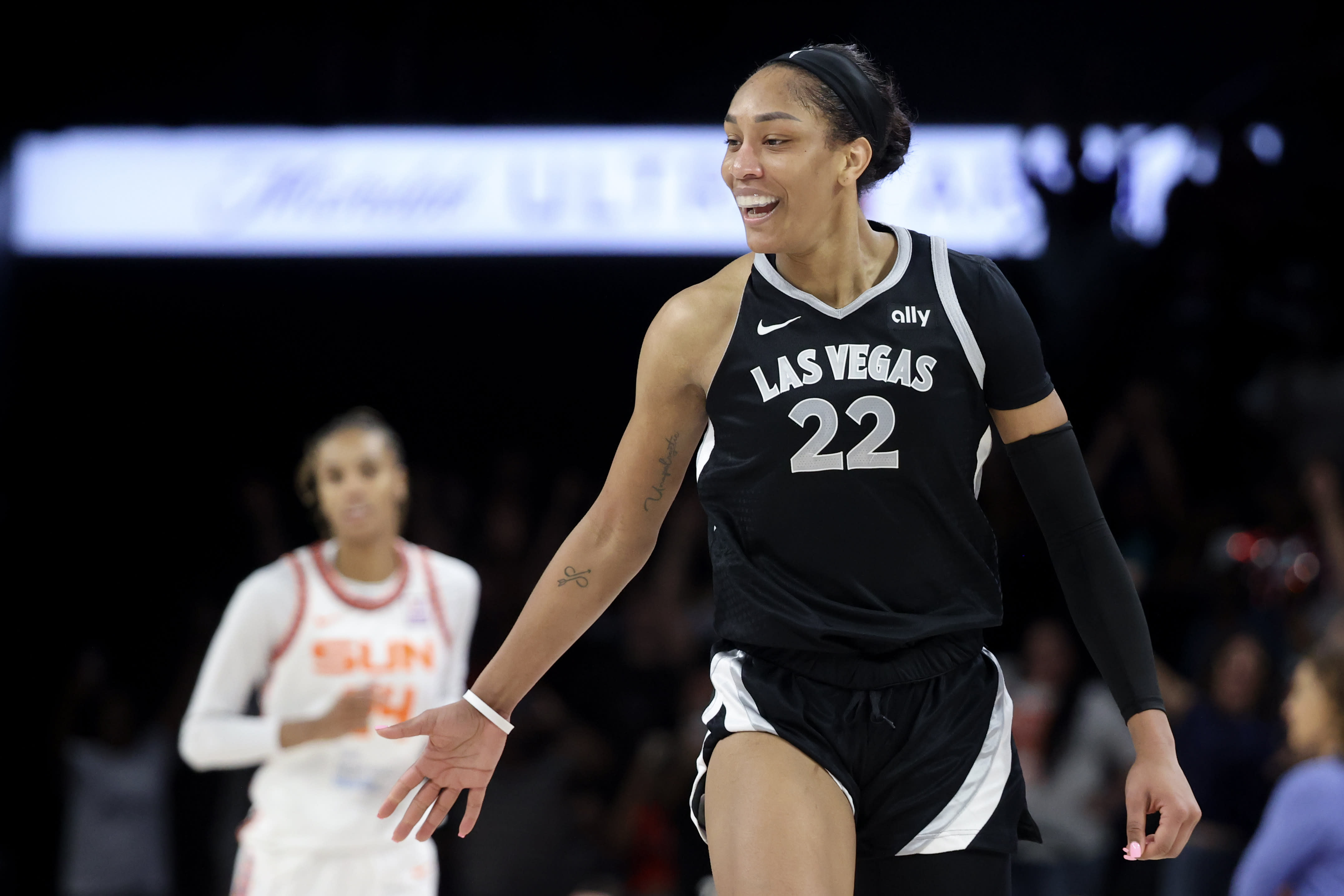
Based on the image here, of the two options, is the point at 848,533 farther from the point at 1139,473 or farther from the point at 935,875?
the point at 1139,473

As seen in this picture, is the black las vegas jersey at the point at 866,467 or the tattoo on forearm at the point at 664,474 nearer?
the black las vegas jersey at the point at 866,467

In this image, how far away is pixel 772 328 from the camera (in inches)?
95.1

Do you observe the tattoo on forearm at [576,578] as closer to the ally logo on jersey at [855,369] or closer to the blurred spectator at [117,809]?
the ally logo on jersey at [855,369]

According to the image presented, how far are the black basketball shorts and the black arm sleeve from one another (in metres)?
0.23

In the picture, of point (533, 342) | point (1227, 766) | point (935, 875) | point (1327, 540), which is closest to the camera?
point (935, 875)

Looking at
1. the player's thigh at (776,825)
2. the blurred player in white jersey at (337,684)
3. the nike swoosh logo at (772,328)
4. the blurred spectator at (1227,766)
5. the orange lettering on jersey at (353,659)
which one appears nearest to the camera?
the player's thigh at (776,825)

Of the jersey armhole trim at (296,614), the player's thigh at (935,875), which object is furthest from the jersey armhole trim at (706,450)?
the jersey armhole trim at (296,614)

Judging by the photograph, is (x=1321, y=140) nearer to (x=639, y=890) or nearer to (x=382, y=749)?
(x=639, y=890)

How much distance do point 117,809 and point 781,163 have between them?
5.94 meters

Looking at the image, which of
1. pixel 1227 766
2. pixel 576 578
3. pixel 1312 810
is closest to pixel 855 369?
pixel 576 578

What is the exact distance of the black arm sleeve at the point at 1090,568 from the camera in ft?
7.80

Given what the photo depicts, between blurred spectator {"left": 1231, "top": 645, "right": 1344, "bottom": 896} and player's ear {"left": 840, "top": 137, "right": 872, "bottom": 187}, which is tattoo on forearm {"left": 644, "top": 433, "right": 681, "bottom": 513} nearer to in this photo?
player's ear {"left": 840, "top": 137, "right": 872, "bottom": 187}

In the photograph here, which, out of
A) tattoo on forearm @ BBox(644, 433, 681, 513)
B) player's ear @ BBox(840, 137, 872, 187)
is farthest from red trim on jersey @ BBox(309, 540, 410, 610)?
player's ear @ BBox(840, 137, 872, 187)

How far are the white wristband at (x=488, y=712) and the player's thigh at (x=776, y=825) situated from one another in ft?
1.30
